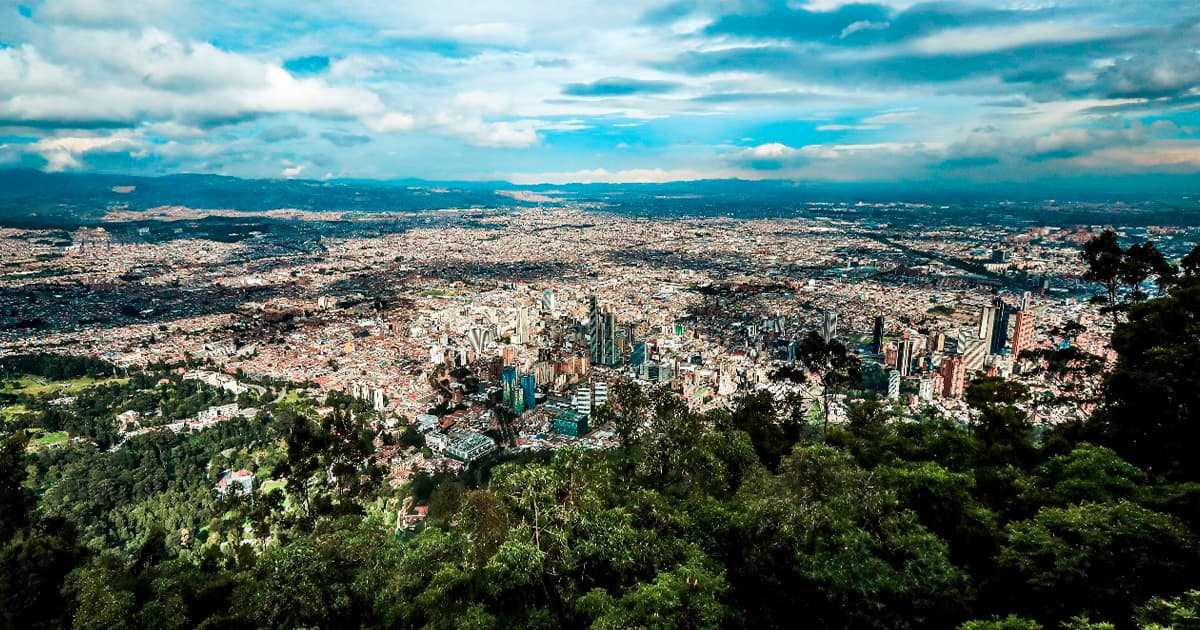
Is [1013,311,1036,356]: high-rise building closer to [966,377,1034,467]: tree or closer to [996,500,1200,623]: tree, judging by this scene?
[966,377,1034,467]: tree

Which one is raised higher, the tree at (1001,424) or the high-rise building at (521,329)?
the tree at (1001,424)

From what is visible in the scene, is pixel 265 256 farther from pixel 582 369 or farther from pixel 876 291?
pixel 876 291

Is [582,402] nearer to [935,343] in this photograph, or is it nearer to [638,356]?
[638,356]

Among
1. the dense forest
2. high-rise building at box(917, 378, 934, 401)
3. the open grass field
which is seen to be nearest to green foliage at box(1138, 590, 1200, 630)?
the dense forest

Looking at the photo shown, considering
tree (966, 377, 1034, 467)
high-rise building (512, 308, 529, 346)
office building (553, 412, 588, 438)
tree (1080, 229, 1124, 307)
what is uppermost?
tree (1080, 229, 1124, 307)

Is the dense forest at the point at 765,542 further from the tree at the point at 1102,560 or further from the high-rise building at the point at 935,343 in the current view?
the high-rise building at the point at 935,343

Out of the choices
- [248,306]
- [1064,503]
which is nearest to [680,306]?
[248,306]

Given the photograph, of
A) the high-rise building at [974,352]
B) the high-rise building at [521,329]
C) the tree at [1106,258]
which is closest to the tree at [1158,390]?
the tree at [1106,258]
